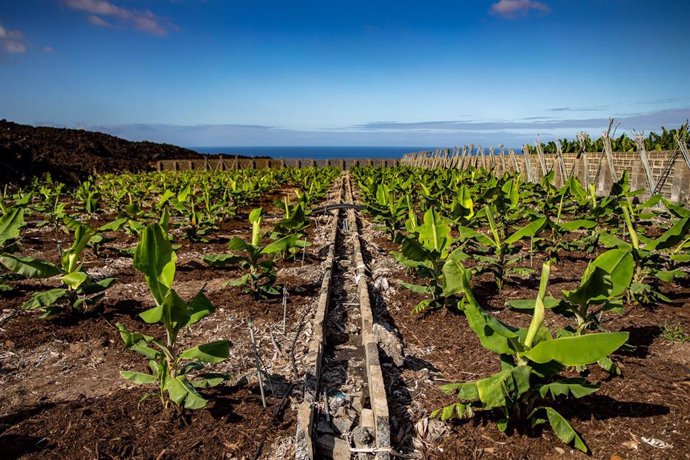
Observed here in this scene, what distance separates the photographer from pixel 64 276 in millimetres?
3697

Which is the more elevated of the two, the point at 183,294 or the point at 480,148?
the point at 480,148

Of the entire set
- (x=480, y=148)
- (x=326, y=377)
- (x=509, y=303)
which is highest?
(x=480, y=148)

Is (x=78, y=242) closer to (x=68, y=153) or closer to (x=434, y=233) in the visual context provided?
(x=434, y=233)

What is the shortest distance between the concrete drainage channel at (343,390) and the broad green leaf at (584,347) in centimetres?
112

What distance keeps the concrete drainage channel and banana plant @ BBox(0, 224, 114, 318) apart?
2075 millimetres

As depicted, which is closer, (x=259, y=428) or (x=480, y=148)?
(x=259, y=428)

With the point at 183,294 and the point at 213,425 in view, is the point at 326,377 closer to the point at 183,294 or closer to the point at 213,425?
the point at 213,425

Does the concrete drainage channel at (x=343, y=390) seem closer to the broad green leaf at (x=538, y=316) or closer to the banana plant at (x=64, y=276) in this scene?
the broad green leaf at (x=538, y=316)

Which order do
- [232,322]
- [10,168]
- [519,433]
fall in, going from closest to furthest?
[519,433], [232,322], [10,168]

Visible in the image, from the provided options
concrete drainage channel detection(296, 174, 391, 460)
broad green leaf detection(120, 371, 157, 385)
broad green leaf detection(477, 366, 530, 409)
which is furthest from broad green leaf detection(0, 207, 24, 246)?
broad green leaf detection(477, 366, 530, 409)

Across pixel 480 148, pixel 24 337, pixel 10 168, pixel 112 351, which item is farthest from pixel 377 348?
pixel 10 168

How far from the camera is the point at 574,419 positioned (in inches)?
105

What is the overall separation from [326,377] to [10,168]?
2303 cm

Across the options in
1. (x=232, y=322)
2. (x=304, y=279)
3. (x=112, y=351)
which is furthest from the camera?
(x=304, y=279)
